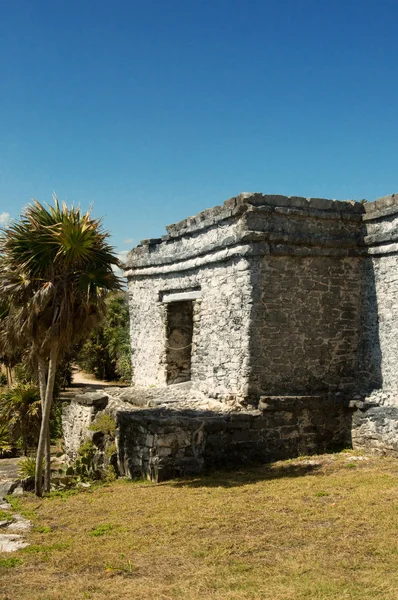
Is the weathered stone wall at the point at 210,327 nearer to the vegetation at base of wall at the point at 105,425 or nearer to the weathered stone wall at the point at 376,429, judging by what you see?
the vegetation at base of wall at the point at 105,425

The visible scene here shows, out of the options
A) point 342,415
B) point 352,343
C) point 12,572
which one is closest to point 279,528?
point 12,572

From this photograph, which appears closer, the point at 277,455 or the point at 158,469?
the point at 158,469

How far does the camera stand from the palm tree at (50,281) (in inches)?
353

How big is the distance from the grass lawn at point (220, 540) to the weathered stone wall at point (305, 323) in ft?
5.94

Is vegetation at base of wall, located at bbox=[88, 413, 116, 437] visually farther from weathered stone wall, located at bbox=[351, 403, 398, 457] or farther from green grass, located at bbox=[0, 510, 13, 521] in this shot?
weathered stone wall, located at bbox=[351, 403, 398, 457]

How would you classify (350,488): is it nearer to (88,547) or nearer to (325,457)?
(325,457)

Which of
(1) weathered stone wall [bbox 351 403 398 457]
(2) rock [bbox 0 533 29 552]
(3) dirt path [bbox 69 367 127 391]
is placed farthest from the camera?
(3) dirt path [bbox 69 367 127 391]

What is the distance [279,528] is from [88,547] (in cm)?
193

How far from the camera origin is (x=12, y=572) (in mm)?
5426

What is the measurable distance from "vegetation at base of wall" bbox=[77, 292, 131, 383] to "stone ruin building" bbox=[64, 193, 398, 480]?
15480 millimetres

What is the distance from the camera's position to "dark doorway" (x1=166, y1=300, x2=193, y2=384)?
42.9 ft

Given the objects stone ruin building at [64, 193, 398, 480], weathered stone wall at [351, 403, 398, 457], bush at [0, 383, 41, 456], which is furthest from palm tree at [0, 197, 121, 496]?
bush at [0, 383, 41, 456]

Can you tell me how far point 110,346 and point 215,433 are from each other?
737 inches

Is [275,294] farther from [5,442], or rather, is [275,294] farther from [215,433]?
[5,442]
